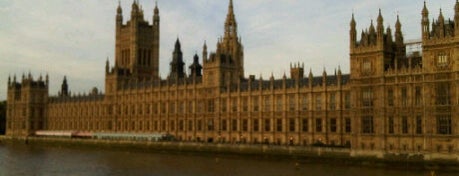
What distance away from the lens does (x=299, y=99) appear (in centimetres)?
11538

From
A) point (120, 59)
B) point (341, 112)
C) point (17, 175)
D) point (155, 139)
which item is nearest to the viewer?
point (17, 175)

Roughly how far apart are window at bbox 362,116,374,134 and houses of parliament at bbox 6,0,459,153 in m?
0.16

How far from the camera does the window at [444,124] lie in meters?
83.4

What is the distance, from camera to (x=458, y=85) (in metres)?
82.8

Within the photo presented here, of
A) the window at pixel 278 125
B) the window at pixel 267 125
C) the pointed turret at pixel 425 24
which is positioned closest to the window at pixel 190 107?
the window at pixel 267 125

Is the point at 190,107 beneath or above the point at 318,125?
above

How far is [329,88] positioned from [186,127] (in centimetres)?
4682

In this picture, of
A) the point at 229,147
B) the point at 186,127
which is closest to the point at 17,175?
the point at 229,147

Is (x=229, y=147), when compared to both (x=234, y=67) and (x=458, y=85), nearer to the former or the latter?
(x=234, y=67)

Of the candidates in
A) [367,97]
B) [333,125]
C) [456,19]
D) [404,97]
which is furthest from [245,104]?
[456,19]

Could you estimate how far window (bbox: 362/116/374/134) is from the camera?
304 ft

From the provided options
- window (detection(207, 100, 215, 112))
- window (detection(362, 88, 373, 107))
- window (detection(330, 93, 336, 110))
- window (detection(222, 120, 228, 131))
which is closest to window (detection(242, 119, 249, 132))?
window (detection(222, 120, 228, 131))

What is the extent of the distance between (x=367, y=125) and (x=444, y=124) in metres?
13.0

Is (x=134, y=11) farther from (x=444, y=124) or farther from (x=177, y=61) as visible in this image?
(x=444, y=124)
